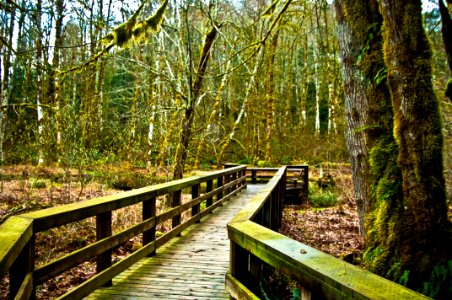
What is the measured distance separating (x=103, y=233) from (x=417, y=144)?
3.51 metres

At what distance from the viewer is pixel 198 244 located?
21.1 ft

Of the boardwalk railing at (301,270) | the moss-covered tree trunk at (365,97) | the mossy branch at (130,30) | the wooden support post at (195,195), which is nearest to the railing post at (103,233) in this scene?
the boardwalk railing at (301,270)

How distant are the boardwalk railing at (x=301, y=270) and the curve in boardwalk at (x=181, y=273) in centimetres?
104

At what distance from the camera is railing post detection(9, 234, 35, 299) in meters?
2.67

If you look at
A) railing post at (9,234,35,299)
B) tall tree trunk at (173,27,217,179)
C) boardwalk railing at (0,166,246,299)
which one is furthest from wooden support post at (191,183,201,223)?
railing post at (9,234,35,299)

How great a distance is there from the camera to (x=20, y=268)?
2.77 m

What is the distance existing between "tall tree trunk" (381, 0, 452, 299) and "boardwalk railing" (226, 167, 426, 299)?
1.75m

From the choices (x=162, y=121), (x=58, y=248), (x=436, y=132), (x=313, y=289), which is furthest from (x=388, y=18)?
(x=162, y=121)

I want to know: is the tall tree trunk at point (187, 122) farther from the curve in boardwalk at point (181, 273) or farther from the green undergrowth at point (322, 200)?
the green undergrowth at point (322, 200)

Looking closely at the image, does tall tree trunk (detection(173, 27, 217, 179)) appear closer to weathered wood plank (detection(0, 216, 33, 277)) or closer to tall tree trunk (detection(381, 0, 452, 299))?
tall tree trunk (detection(381, 0, 452, 299))

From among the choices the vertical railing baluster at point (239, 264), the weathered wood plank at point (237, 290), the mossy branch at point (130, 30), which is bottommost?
the weathered wood plank at point (237, 290)

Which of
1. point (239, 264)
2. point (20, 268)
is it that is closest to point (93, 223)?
point (20, 268)

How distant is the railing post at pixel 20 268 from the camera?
105 inches

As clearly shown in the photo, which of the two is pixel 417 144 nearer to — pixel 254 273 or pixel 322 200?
pixel 254 273
